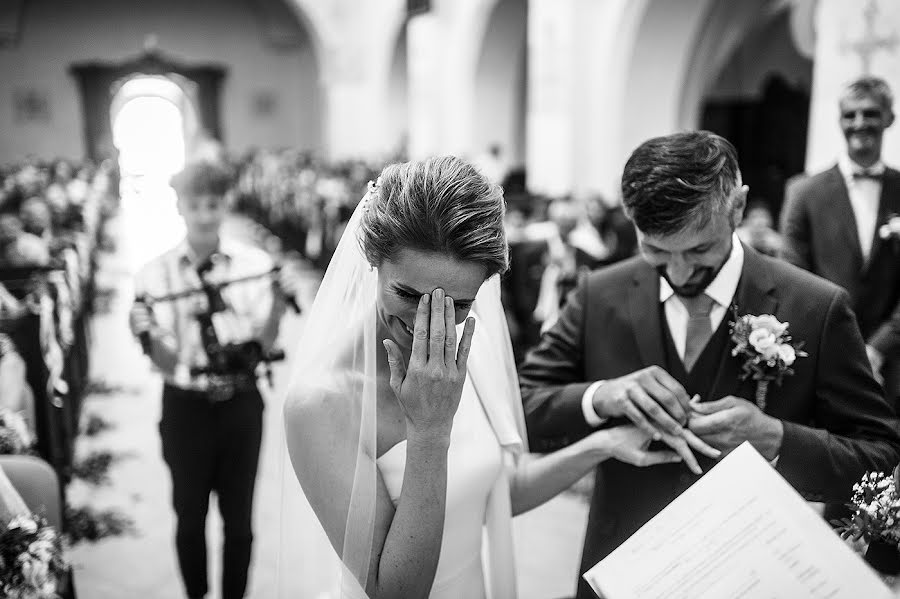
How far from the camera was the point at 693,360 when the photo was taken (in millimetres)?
1714

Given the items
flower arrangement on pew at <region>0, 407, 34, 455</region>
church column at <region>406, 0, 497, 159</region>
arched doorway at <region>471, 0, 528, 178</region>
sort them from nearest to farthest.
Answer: flower arrangement on pew at <region>0, 407, 34, 455</region> → arched doorway at <region>471, 0, 528, 178</region> → church column at <region>406, 0, 497, 159</region>

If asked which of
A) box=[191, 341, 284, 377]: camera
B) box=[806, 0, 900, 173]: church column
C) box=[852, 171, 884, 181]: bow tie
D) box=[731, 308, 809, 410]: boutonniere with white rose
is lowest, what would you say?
box=[191, 341, 284, 377]: camera

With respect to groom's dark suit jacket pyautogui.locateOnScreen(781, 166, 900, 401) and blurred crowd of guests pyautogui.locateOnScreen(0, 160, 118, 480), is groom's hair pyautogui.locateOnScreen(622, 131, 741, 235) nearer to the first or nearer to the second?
groom's dark suit jacket pyautogui.locateOnScreen(781, 166, 900, 401)

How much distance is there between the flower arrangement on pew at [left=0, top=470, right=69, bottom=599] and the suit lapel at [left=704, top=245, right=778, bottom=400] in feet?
5.29

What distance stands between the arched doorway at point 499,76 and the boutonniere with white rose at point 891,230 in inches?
390

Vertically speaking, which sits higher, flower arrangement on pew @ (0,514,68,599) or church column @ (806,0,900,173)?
church column @ (806,0,900,173)

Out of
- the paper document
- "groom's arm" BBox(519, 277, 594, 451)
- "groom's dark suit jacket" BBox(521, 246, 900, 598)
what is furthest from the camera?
"groom's arm" BBox(519, 277, 594, 451)

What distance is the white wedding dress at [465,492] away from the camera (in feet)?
5.35

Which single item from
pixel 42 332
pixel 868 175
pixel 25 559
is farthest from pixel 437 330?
pixel 42 332

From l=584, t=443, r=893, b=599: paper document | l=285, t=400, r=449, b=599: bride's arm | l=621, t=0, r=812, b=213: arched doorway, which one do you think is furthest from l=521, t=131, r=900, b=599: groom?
l=621, t=0, r=812, b=213: arched doorway

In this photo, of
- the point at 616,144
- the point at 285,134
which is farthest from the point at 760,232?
the point at 285,134

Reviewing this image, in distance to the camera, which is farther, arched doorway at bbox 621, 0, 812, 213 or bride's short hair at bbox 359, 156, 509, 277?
arched doorway at bbox 621, 0, 812, 213

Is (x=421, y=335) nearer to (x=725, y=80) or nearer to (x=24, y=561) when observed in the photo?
(x=24, y=561)

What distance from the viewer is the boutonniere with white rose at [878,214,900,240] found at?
9.04 ft
